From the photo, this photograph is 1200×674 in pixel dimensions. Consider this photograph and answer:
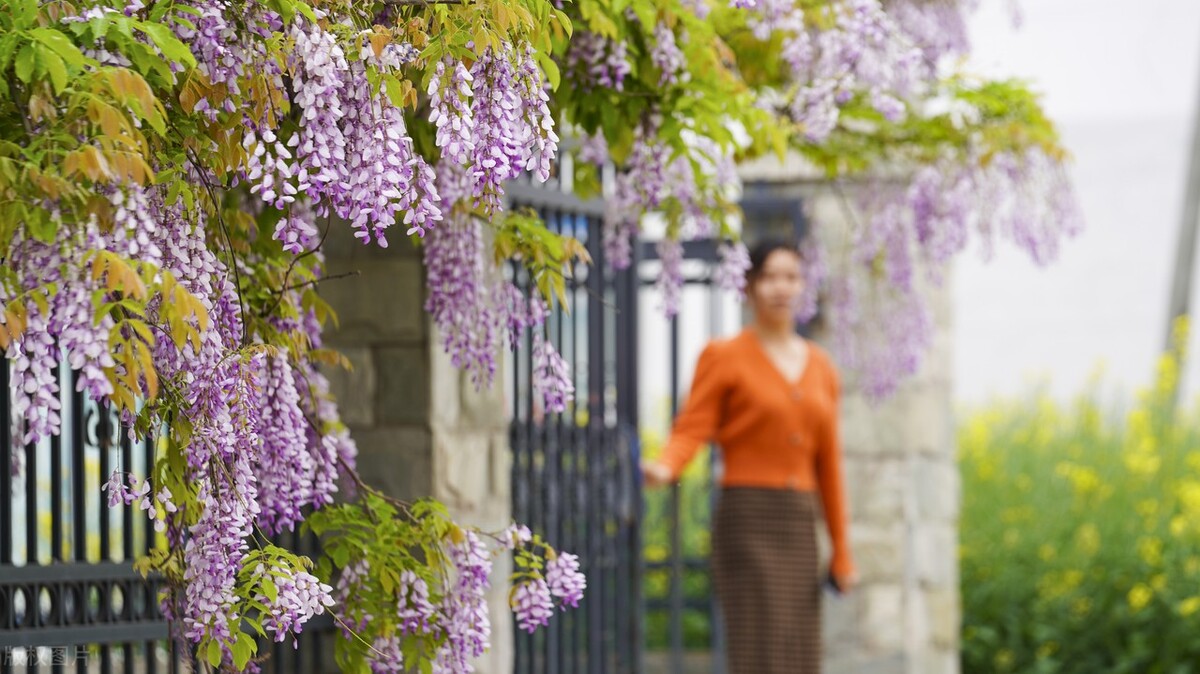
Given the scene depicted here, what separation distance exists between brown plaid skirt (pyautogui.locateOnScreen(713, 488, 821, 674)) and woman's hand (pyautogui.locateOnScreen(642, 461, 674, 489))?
1.23ft

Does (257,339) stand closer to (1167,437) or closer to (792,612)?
(792,612)

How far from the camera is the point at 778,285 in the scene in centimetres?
539

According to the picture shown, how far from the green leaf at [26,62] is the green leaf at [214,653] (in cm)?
97

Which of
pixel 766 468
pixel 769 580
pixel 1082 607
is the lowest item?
pixel 1082 607

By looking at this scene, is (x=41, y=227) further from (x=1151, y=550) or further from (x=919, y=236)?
(x=1151, y=550)

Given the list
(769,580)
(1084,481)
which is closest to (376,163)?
(769,580)

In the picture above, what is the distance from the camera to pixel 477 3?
2.56 m

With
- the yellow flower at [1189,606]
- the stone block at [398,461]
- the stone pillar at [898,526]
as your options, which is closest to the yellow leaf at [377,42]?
the stone block at [398,461]

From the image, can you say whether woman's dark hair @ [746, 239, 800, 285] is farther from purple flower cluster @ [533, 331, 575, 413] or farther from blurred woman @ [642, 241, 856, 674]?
purple flower cluster @ [533, 331, 575, 413]

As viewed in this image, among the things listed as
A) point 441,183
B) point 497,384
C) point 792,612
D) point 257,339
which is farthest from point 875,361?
point 257,339

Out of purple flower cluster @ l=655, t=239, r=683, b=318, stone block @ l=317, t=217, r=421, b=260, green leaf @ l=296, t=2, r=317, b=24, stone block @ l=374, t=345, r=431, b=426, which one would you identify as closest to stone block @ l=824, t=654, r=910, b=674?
purple flower cluster @ l=655, t=239, r=683, b=318

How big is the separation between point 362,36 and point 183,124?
0.31m

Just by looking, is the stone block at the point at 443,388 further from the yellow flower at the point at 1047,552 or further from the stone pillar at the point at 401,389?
the yellow flower at the point at 1047,552

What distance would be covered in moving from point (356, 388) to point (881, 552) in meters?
3.23
